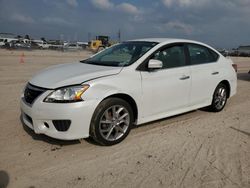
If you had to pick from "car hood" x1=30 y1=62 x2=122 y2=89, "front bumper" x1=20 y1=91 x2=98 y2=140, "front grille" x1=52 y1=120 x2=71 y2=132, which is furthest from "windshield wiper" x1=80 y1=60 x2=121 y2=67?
"front grille" x1=52 y1=120 x2=71 y2=132

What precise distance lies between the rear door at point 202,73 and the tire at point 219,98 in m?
0.20

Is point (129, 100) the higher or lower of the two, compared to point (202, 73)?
lower

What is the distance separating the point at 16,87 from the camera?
28.3ft

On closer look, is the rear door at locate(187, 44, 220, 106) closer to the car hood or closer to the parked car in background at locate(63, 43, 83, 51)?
the car hood

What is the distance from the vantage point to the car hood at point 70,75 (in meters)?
3.96

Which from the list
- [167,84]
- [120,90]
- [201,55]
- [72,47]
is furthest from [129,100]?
[72,47]

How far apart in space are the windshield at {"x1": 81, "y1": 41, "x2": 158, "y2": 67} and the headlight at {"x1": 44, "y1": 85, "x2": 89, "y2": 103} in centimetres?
101

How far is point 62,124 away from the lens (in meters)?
3.86

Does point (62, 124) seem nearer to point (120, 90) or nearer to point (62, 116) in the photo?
point (62, 116)

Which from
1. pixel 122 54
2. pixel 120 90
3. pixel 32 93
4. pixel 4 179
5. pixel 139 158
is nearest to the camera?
pixel 4 179

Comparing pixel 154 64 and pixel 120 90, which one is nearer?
pixel 120 90

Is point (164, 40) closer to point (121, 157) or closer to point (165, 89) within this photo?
point (165, 89)

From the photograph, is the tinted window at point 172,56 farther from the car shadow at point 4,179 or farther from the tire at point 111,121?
the car shadow at point 4,179

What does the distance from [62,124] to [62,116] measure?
13 centimetres
